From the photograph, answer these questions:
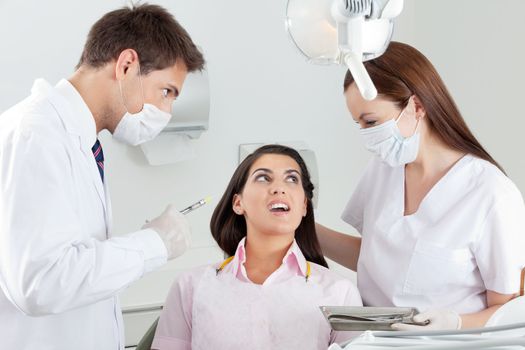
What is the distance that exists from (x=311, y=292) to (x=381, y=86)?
52 cm

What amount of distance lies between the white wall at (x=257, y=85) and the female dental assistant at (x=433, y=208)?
0.86 meters

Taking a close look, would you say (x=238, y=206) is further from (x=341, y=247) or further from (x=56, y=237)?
(x=56, y=237)

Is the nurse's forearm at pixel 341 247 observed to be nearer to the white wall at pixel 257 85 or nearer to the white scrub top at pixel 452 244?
the white scrub top at pixel 452 244

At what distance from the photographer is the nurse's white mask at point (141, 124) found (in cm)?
144

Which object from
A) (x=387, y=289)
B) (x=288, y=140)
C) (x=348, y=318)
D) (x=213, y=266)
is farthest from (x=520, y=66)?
(x=348, y=318)

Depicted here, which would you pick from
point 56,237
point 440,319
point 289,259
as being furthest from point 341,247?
point 56,237

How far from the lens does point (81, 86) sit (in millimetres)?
1408

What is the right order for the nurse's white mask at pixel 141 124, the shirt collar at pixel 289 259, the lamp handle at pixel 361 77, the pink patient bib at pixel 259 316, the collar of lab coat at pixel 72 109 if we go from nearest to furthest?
1. the lamp handle at pixel 361 77
2. the collar of lab coat at pixel 72 109
3. the nurse's white mask at pixel 141 124
4. the pink patient bib at pixel 259 316
5. the shirt collar at pixel 289 259

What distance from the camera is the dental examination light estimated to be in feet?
3.29

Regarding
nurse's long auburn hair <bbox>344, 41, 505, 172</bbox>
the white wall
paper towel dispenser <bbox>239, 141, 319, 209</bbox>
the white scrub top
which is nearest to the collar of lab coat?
nurse's long auburn hair <bbox>344, 41, 505, 172</bbox>

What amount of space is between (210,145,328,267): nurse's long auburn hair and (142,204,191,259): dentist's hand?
0.34 m

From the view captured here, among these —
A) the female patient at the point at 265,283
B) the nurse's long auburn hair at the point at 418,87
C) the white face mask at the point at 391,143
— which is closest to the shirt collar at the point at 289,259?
the female patient at the point at 265,283

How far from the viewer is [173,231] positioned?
1457 millimetres

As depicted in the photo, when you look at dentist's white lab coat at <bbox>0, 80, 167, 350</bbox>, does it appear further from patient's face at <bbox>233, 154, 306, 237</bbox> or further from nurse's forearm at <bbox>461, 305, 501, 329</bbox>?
nurse's forearm at <bbox>461, 305, 501, 329</bbox>
